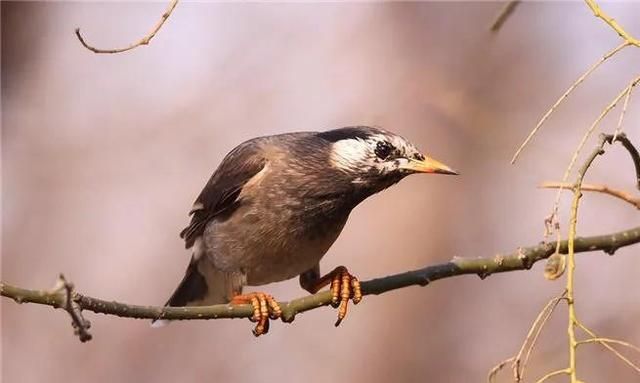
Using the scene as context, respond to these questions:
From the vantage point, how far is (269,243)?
14.8ft

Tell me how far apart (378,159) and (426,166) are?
0.91ft

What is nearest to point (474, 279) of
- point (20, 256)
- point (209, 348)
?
point (209, 348)

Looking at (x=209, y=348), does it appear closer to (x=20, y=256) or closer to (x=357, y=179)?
(x=20, y=256)

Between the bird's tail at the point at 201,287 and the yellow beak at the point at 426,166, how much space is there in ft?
4.50

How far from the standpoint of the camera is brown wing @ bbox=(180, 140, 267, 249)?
15.6ft

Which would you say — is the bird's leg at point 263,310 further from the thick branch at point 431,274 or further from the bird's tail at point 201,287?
the bird's tail at point 201,287

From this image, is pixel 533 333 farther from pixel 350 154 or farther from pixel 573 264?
pixel 350 154

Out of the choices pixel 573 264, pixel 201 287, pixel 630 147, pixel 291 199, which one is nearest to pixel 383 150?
pixel 291 199

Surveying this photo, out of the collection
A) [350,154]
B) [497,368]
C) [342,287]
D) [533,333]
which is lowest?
[497,368]

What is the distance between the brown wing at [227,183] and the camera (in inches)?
187

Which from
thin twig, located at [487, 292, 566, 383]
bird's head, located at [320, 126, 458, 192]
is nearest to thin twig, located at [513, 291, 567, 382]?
thin twig, located at [487, 292, 566, 383]

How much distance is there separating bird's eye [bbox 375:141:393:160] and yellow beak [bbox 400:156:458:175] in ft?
0.35

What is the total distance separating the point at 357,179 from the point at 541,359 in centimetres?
161

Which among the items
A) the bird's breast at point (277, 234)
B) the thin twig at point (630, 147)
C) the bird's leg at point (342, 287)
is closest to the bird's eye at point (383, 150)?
the bird's breast at point (277, 234)
